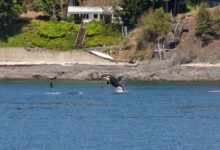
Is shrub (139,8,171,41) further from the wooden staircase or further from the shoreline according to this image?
the wooden staircase

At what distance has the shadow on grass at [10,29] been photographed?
10669cm

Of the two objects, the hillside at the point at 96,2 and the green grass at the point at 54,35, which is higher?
the hillside at the point at 96,2

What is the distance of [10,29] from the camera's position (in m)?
108

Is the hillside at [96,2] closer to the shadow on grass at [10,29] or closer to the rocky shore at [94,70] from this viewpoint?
the shadow on grass at [10,29]

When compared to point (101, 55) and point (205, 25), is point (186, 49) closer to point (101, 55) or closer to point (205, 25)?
point (205, 25)

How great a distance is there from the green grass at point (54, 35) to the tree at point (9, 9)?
1.24m

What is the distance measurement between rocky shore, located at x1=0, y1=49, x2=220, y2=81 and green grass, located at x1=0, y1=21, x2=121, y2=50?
3063mm

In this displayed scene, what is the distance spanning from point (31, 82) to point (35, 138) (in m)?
42.4

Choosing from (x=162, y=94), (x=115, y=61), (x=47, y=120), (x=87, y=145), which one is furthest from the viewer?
(x=115, y=61)

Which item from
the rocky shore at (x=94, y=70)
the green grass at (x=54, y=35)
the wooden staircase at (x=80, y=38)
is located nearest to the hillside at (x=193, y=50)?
the rocky shore at (x=94, y=70)

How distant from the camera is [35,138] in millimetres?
49938

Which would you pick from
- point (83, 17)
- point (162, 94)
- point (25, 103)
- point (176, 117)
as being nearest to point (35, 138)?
point (176, 117)

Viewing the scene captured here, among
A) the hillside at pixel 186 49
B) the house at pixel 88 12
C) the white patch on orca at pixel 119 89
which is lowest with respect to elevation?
the hillside at pixel 186 49

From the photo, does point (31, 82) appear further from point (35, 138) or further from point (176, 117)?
point (35, 138)
